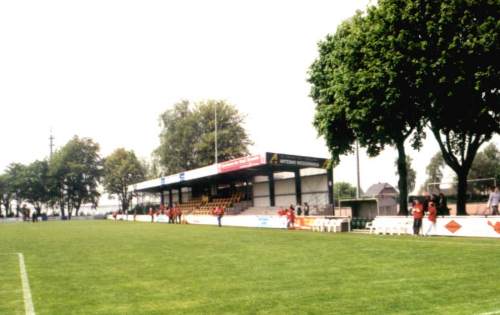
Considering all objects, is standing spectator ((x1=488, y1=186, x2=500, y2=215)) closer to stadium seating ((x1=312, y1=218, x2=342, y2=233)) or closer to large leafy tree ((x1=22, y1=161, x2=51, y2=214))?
stadium seating ((x1=312, y1=218, x2=342, y2=233))

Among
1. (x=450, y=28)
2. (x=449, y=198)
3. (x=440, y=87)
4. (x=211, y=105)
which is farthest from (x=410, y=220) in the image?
(x=211, y=105)

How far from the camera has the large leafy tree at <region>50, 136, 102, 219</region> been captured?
326 feet

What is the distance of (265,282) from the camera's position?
32.6 feet

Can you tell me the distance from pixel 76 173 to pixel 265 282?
96.3 meters

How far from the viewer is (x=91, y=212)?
4161 inches

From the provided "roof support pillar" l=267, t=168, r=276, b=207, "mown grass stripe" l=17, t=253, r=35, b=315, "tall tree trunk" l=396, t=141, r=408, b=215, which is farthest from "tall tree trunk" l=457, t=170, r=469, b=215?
→ "mown grass stripe" l=17, t=253, r=35, b=315

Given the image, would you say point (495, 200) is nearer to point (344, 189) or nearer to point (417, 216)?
point (417, 216)

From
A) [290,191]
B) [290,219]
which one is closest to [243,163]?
[290,191]

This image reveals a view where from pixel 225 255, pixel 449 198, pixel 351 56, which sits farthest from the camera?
pixel 449 198

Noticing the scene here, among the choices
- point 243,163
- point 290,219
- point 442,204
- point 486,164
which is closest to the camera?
point 442,204

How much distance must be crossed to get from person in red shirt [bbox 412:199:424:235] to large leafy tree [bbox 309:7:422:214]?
5513mm

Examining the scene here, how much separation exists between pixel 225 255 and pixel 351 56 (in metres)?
16.5

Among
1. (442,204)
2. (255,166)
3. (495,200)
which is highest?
(255,166)

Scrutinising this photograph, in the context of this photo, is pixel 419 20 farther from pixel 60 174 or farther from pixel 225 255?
pixel 60 174
